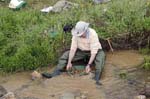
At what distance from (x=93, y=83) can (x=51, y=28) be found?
184cm

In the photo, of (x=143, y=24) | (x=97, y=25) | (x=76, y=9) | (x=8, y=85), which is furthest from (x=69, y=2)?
(x=8, y=85)

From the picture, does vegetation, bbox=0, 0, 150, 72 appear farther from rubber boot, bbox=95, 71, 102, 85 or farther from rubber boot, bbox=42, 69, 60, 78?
rubber boot, bbox=95, 71, 102, 85

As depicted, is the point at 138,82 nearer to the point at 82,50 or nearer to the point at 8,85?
the point at 82,50

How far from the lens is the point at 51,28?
31.3 feet

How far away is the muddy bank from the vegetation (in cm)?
39

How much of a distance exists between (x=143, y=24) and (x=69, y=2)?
7.17ft

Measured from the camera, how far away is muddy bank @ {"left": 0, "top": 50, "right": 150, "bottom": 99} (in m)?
7.98

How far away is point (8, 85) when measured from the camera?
855 centimetres

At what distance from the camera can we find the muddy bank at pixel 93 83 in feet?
Result: 26.2

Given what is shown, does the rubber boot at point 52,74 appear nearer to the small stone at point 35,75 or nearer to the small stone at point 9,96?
the small stone at point 35,75

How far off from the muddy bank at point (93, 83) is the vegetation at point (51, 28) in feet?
1.29

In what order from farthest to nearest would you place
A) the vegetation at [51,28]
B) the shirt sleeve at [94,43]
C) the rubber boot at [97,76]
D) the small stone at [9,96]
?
1. the vegetation at [51,28]
2. the shirt sleeve at [94,43]
3. the rubber boot at [97,76]
4. the small stone at [9,96]

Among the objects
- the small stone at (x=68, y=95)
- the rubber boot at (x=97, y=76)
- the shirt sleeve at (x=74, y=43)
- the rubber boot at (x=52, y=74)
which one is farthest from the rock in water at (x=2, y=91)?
the rubber boot at (x=97, y=76)

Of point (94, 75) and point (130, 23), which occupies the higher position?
point (130, 23)
